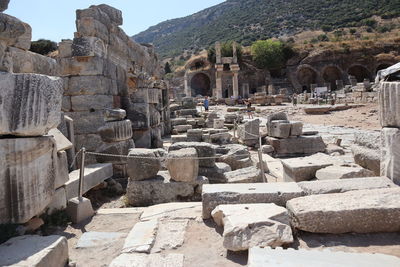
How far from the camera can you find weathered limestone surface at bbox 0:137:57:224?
300cm

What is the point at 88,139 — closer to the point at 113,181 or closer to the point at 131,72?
the point at 113,181

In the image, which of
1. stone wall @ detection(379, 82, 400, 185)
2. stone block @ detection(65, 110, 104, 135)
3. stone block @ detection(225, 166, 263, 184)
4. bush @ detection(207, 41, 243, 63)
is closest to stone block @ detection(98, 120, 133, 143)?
stone block @ detection(65, 110, 104, 135)

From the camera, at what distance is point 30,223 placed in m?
3.40

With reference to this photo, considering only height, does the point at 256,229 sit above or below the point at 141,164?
below

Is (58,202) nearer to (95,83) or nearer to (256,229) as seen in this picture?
(256,229)

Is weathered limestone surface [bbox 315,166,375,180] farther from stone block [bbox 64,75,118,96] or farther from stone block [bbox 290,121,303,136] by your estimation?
stone block [bbox 64,75,118,96]

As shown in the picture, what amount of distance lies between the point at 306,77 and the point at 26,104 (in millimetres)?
50583

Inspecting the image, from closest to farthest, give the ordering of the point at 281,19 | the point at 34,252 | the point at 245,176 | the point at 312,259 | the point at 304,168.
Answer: the point at 312,259 < the point at 34,252 < the point at 304,168 < the point at 245,176 < the point at 281,19

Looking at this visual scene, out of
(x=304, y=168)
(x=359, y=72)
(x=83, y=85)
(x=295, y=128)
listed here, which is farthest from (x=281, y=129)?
(x=359, y=72)

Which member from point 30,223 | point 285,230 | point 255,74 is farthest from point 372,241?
point 255,74

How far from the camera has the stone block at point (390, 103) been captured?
367 cm

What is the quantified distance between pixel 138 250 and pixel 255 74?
1919 inches

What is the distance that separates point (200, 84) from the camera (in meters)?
54.8

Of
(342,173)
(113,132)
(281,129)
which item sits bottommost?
(342,173)
